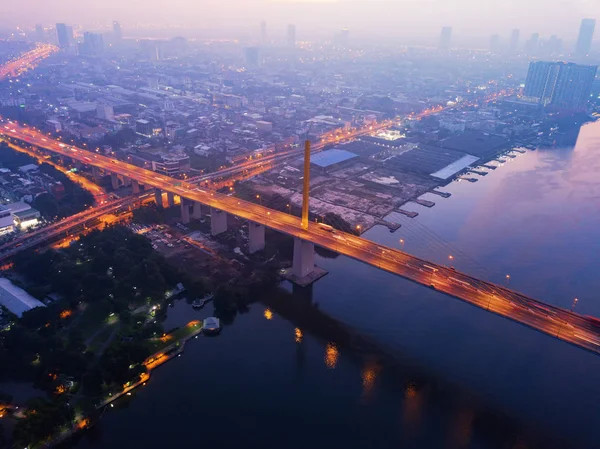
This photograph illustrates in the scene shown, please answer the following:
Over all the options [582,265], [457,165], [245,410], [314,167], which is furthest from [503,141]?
[245,410]

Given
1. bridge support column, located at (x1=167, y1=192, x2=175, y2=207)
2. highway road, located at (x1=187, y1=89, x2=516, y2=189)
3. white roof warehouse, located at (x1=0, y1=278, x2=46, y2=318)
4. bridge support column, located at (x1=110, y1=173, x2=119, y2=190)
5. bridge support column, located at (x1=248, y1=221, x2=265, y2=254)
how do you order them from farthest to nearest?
1. highway road, located at (x1=187, y1=89, x2=516, y2=189)
2. bridge support column, located at (x1=110, y1=173, x2=119, y2=190)
3. bridge support column, located at (x1=167, y1=192, x2=175, y2=207)
4. bridge support column, located at (x1=248, y1=221, x2=265, y2=254)
5. white roof warehouse, located at (x1=0, y1=278, x2=46, y2=318)

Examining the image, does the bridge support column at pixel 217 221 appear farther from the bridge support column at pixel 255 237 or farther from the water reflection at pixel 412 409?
the water reflection at pixel 412 409

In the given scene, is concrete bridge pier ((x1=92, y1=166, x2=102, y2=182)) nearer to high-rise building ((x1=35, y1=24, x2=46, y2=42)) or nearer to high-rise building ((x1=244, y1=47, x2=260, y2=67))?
high-rise building ((x1=244, y1=47, x2=260, y2=67))

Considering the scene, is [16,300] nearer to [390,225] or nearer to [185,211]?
[185,211]

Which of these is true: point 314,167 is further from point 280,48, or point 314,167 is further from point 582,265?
point 280,48

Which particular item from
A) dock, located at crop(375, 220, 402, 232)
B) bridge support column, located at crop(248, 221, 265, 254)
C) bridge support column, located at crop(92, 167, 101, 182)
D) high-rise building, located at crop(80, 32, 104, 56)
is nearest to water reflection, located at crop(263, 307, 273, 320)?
bridge support column, located at crop(248, 221, 265, 254)

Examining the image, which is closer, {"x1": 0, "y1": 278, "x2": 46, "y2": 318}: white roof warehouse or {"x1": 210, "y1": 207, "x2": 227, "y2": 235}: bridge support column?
{"x1": 0, "y1": 278, "x2": 46, "y2": 318}: white roof warehouse

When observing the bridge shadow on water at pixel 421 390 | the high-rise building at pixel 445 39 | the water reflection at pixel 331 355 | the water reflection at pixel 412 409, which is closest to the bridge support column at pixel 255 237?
the bridge shadow on water at pixel 421 390
